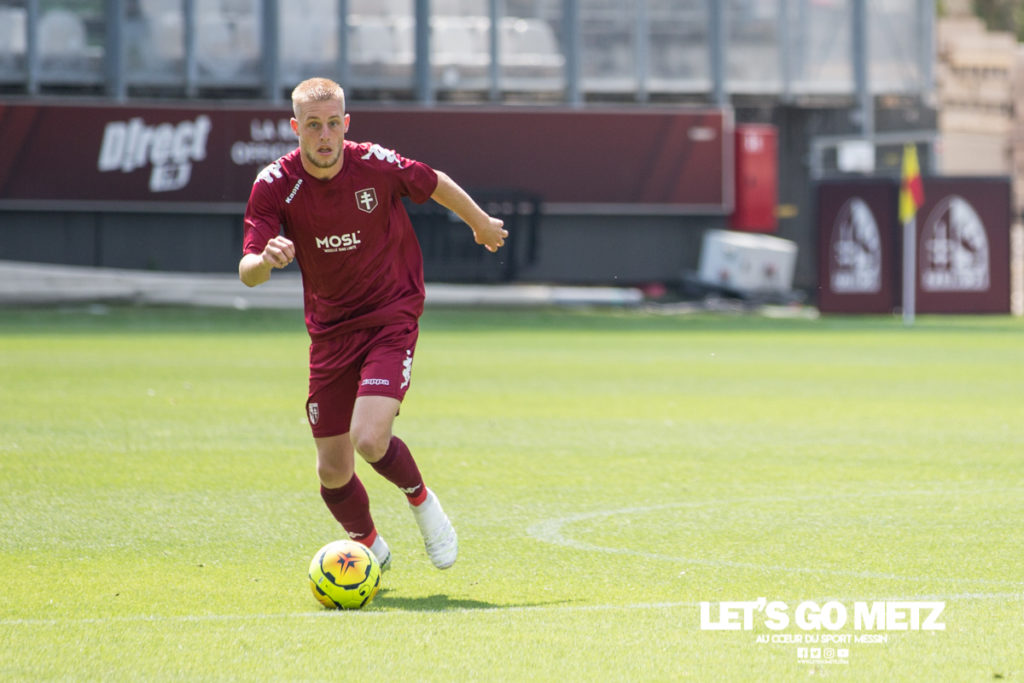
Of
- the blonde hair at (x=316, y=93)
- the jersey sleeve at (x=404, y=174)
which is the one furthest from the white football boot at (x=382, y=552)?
the blonde hair at (x=316, y=93)

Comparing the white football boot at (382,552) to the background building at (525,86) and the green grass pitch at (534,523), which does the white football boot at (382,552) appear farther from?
the background building at (525,86)

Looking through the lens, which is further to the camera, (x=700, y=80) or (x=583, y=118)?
(x=700, y=80)

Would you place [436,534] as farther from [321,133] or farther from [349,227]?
[321,133]

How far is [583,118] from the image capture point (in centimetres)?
3231

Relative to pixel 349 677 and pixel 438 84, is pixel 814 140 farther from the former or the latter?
pixel 349 677

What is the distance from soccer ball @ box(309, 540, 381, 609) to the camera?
233 inches

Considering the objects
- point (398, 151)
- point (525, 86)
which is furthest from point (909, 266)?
point (525, 86)

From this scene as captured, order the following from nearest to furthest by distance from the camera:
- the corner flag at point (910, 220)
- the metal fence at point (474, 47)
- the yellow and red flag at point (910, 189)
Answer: the yellow and red flag at point (910, 189), the corner flag at point (910, 220), the metal fence at point (474, 47)

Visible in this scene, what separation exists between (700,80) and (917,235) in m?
9.83

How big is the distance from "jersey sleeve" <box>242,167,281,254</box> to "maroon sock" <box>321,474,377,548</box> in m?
1.17

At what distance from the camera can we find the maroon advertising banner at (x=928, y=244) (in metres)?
27.5

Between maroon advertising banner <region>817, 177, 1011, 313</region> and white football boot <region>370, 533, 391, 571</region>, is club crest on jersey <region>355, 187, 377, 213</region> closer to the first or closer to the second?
white football boot <region>370, 533, 391, 571</region>

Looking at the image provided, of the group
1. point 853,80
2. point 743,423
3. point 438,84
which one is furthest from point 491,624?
point 853,80

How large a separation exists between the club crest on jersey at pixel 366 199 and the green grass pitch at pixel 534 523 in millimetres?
1583
